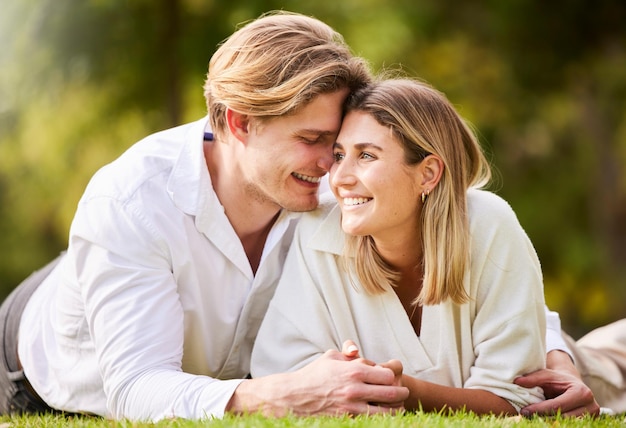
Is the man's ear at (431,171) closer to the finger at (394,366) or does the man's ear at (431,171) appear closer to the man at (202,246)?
the man at (202,246)

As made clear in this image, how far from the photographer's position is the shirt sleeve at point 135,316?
155 inches

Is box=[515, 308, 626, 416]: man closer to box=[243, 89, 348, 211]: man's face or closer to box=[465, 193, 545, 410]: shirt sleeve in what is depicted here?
box=[465, 193, 545, 410]: shirt sleeve

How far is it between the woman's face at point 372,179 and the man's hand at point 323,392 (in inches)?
27.6

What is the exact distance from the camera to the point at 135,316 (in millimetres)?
4125

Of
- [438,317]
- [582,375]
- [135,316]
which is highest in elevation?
[135,316]

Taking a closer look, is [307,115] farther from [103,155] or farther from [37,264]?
[37,264]

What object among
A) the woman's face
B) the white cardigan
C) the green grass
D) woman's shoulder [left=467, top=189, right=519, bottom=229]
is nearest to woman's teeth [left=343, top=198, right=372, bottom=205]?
the woman's face

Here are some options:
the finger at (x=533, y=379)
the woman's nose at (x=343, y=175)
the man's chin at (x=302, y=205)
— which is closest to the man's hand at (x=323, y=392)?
the finger at (x=533, y=379)

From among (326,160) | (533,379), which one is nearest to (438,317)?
(533,379)

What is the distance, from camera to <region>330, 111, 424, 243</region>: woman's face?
167 inches

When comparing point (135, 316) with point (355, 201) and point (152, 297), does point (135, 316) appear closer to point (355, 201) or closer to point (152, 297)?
point (152, 297)

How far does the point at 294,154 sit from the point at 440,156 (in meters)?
0.72

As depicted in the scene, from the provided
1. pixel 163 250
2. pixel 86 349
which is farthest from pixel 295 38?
pixel 86 349

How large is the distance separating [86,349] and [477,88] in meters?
11.4
